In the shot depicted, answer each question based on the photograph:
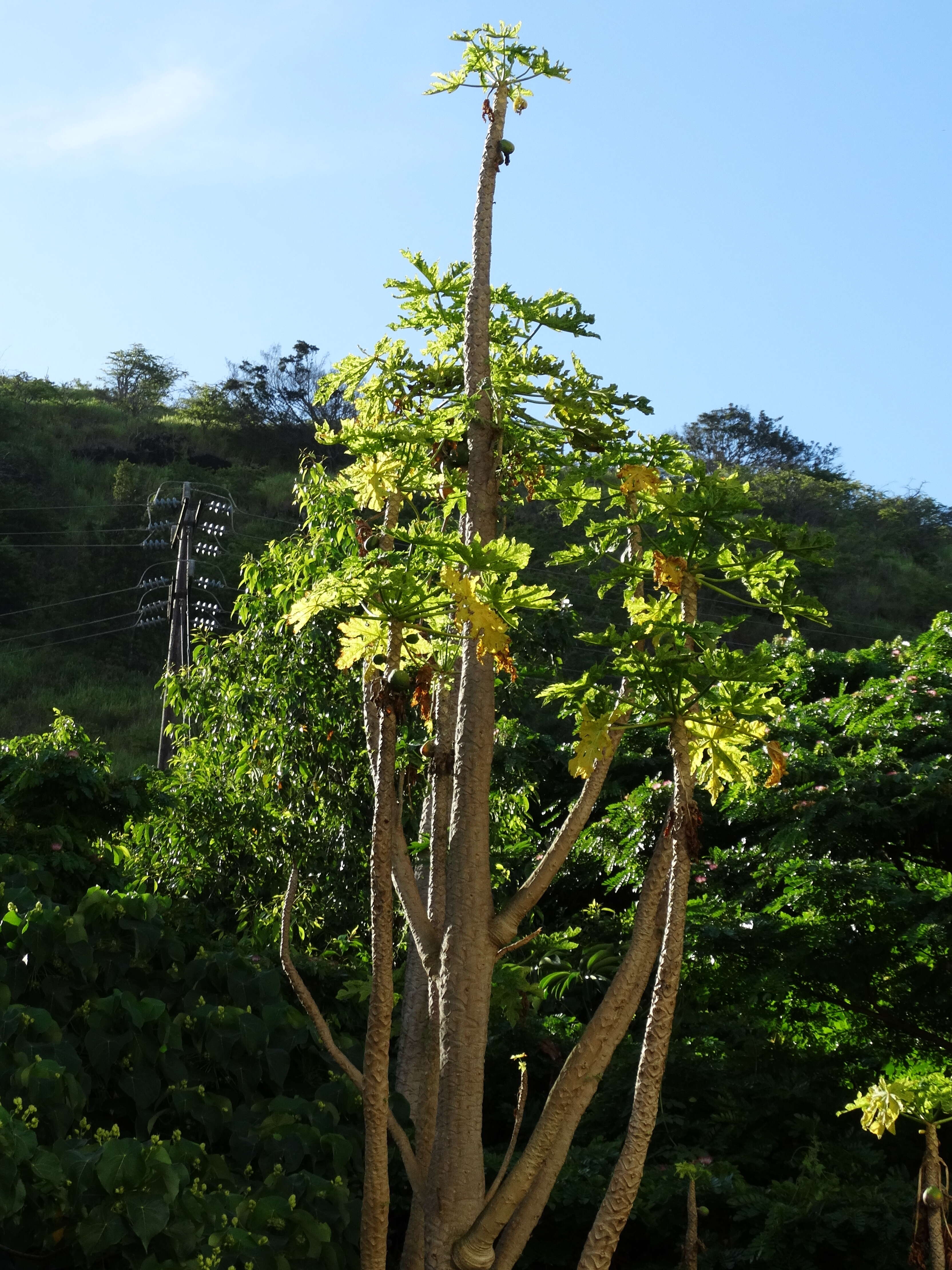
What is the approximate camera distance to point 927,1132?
115 inches

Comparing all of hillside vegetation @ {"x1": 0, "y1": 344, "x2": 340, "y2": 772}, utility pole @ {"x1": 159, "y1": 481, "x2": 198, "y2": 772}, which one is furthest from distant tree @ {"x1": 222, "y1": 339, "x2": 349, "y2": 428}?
utility pole @ {"x1": 159, "y1": 481, "x2": 198, "y2": 772}

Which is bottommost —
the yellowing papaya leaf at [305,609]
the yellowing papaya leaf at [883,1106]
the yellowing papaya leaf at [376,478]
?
the yellowing papaya leaf at [883,1106]

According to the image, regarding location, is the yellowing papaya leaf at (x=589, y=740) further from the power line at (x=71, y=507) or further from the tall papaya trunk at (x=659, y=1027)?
the power line at (x=71, y=507)

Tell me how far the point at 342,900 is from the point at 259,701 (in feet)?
3.69

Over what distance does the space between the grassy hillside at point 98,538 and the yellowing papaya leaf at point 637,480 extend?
15.1m

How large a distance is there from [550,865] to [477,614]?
0.89m

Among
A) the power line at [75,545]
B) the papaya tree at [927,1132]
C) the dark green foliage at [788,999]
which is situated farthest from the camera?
the power line at [75,545]

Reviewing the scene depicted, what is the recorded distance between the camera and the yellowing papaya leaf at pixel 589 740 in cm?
289

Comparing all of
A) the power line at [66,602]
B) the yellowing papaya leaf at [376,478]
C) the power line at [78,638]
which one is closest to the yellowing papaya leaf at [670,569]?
the yellowing papaya leaf at [376,478]

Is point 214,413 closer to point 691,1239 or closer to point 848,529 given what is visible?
point 848,529

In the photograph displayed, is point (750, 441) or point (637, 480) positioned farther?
point (750, 441)

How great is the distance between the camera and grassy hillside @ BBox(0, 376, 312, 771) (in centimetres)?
2017

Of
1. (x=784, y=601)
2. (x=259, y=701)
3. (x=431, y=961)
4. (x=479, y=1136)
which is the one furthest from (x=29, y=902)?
(x=784, y=601)

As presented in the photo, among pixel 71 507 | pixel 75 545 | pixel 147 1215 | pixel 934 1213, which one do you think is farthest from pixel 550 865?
pixel 71 507
